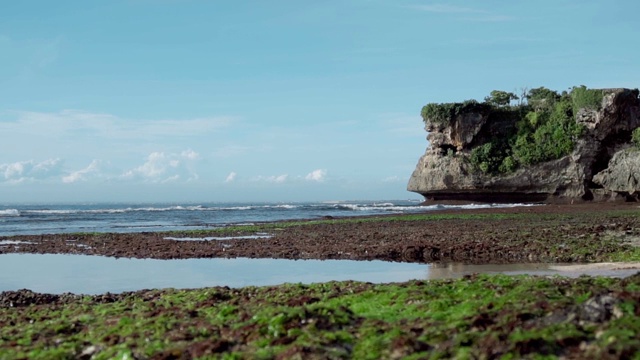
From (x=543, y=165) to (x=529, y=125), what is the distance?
578 centimetres

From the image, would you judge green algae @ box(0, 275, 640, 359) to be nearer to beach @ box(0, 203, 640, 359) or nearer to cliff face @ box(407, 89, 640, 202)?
beach @ box(0, 203, 640, 359)

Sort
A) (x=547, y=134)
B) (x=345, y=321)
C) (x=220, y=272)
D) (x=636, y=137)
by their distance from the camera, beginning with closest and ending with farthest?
(x=345, y=321) < (x=220, y=272) < (x=636, y=137) < (x=547, y=134)

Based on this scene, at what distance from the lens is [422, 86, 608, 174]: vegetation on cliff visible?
68688 mm

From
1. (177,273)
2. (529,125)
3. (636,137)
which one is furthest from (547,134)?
(177,273)

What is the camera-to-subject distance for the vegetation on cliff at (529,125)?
68.7 meters

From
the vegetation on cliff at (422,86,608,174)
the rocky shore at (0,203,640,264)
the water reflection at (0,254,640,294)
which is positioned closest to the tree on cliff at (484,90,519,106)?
the vegetation on cliff at (422,86,608,174)

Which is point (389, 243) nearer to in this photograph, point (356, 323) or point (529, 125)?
point (356, 323)

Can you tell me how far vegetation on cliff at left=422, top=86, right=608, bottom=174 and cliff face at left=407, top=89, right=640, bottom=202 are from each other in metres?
0.45

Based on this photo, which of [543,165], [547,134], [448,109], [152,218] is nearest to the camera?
[152,218]

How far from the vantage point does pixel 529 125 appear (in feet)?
239

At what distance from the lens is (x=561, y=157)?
68.6m

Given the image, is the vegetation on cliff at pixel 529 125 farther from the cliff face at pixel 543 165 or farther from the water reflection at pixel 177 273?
the water reflection at pixel 177 273

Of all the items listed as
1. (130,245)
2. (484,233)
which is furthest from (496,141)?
(130,245)

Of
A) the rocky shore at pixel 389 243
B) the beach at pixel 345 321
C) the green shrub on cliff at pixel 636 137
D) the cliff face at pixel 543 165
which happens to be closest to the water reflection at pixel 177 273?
the rocky shore at pixel 389 243
